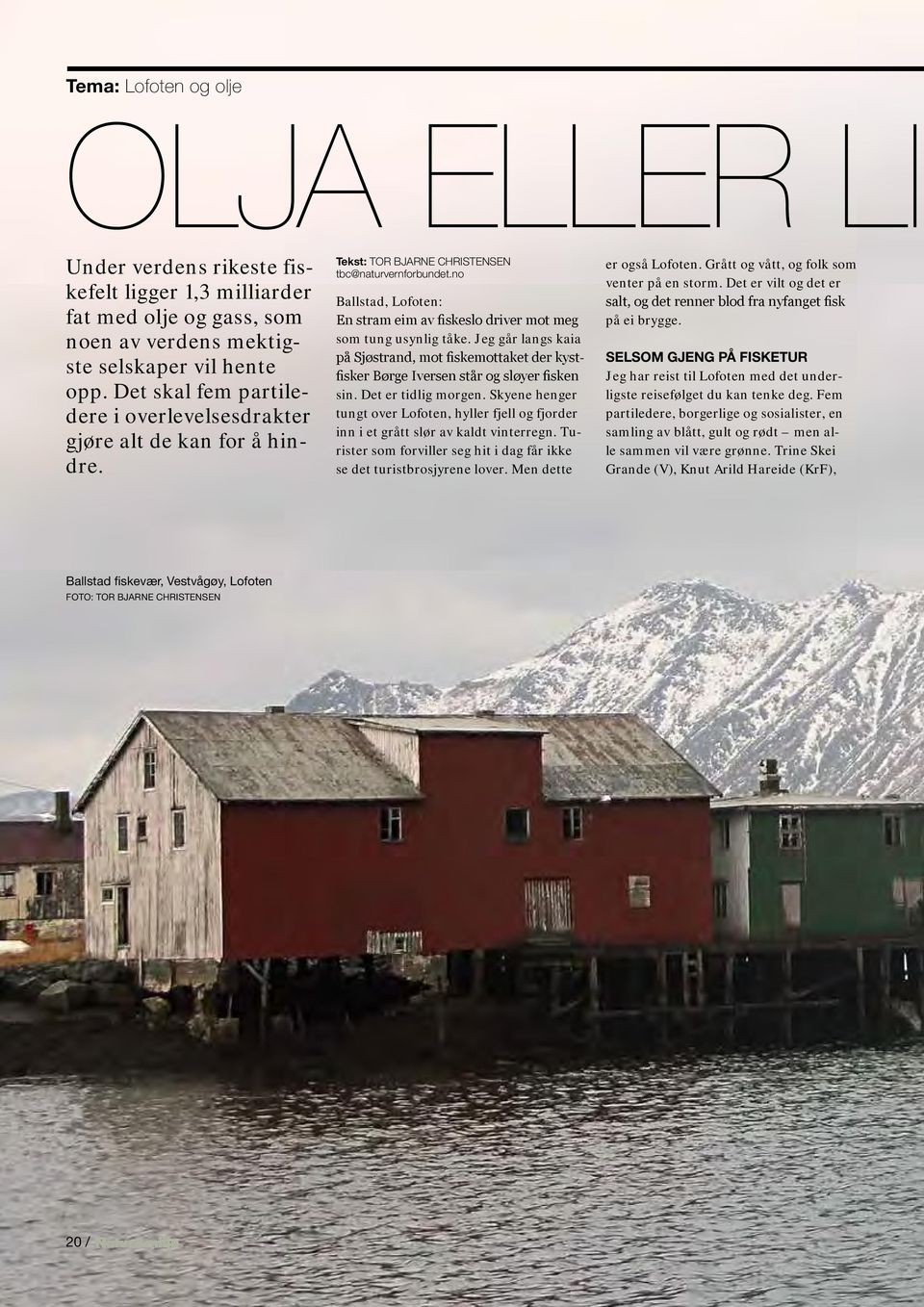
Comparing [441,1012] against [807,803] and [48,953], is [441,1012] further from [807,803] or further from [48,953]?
[807,803]

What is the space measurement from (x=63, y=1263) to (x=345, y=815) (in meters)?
30.2

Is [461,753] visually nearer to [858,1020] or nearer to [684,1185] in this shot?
[858,1020]

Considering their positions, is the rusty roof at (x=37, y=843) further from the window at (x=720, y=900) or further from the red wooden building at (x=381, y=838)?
the window at (x=720, y=900)

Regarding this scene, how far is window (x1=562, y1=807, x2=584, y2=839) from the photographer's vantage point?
70.1 meters

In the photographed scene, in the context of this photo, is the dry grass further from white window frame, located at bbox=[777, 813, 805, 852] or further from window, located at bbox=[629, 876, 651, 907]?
white window frame, located at bbox=[777, 813, 805, 852]

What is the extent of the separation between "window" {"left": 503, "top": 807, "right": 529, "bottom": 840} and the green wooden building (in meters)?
9.80

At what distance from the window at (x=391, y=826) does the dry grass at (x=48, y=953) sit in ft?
40.9

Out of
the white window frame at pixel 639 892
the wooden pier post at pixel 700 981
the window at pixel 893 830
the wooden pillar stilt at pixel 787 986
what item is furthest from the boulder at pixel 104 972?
the window at pixel 893 830

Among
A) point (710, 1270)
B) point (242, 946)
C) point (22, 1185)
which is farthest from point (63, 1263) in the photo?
point (242, 946)

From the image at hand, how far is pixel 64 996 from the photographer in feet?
209

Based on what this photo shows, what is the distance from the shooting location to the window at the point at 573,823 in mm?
70062

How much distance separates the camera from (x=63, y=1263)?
35.6 metres

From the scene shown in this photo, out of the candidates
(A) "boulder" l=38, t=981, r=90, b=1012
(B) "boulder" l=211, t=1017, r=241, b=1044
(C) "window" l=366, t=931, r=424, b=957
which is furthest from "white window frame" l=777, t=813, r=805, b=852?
(A) "boulder" l=38, t=981, r=90, b=1012

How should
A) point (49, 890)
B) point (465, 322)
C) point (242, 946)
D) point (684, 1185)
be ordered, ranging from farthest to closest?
point (49, 890) → point (242, 946) → point (465, 322) → point (684, 1185)
